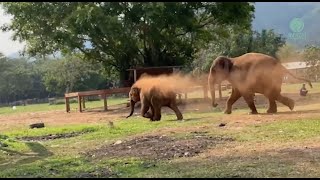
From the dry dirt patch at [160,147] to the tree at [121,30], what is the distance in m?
12.4

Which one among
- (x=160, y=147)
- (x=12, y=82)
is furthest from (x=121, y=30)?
(x=12, y=82)

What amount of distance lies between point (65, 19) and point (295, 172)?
20.8 meters

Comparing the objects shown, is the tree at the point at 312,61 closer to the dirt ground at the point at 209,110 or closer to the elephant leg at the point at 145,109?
the dirt ground at the point at 209,110

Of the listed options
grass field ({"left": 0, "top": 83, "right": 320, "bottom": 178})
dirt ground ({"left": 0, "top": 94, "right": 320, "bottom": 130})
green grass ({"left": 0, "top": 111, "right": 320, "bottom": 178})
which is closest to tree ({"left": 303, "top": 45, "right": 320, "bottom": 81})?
dirt ground ({"left": 0, "top": 94, "right": 320, "bottom": 130})

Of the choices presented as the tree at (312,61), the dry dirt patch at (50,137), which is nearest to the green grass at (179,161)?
the dry dirt patch at (50,137)

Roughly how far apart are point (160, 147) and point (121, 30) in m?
18.3

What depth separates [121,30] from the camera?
27625 millimetres

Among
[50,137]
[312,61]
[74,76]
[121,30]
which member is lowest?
[50,137]

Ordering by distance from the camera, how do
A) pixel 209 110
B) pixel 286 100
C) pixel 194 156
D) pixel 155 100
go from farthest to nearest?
Answer: pixel 209 110
pixel 286 100
pixel 155 100
pixel 194 156

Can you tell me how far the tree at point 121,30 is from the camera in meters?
25.9

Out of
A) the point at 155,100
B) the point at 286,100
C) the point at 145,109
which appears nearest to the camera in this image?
the point at 155,100

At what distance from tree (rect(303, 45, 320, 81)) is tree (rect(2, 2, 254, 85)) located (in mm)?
19675

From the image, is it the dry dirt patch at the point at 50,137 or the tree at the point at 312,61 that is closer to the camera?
the dry dirt patch at the point at 50,137

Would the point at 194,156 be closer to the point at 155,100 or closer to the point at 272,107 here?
the point at 155,100
